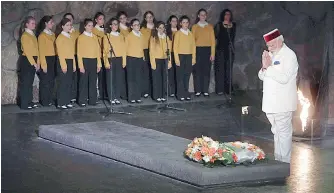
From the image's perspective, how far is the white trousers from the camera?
911 cm

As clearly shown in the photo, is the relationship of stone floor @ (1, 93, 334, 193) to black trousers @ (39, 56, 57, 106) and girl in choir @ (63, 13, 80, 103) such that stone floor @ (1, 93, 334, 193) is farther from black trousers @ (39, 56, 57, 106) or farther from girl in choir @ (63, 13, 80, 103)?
girl in choir @ (63, 13, 80, 103)

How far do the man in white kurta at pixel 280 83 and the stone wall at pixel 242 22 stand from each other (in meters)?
4.53

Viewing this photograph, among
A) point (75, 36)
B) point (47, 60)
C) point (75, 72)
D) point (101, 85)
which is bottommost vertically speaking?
point (101, 85)

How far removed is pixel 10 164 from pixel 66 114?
414 cm

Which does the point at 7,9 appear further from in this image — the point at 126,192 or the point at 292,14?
the point at 126,192

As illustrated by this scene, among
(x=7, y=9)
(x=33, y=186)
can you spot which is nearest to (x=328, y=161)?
(x=33, y=186)

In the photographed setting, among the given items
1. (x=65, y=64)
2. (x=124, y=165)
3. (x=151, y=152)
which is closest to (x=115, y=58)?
(x=65, y=64)

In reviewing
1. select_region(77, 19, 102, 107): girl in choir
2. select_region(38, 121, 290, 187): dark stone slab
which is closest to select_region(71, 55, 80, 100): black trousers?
select_region(77, 19, 102, 107): girl in choir

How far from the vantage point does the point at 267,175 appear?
857 cm

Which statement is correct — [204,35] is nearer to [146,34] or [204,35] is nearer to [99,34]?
[146,34]

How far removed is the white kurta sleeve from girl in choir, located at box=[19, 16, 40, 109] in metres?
6.23

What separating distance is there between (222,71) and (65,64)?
3672mm

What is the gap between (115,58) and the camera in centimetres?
1478

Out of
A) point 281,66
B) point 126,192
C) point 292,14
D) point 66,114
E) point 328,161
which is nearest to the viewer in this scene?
point 126,192
